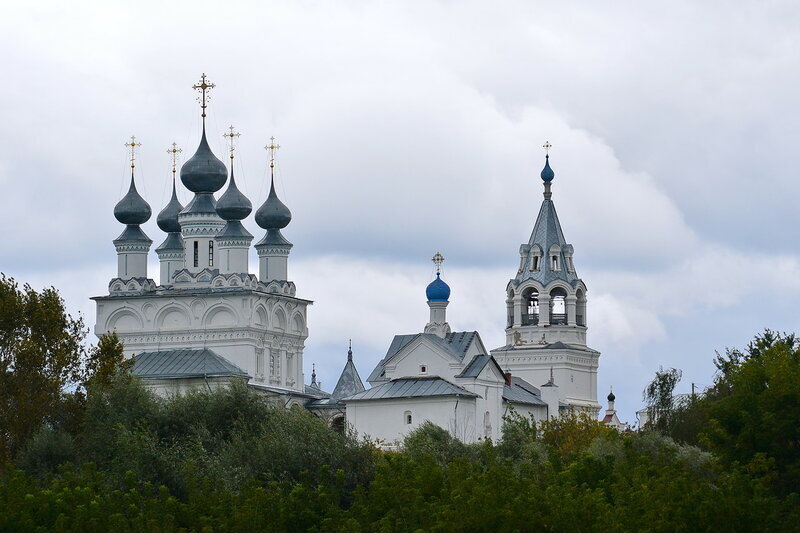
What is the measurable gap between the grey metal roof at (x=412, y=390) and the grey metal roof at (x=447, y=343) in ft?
3.37

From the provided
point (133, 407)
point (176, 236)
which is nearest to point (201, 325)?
point (176, 236)

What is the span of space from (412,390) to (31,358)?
18.2 meters

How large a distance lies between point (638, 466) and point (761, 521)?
14.1ft

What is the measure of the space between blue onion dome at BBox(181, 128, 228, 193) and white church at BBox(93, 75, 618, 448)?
1.1 inches

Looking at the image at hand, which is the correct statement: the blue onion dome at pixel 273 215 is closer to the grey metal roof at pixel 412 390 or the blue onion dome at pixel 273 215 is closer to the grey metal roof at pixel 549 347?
the grey metal roof at pixel 412 390

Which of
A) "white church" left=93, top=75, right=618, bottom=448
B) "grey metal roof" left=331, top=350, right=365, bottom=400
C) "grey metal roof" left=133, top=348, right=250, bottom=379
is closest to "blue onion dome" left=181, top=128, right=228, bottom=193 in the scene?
"white church" left=93, top=75, right=618, bottom=448

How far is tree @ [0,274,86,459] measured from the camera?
1768 inches

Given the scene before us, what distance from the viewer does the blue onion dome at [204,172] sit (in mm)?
65875

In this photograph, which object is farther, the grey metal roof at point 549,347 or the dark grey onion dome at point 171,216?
the grey metal roof at point 549,347

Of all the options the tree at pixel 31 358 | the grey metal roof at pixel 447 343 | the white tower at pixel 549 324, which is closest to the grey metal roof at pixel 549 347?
the white tower at pixel 549 324

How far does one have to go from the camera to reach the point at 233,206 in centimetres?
6469

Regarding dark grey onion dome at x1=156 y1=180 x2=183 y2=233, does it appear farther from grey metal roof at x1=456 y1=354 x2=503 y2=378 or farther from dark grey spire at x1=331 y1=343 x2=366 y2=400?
grey metal roof at x1=456 y1=354 x2=503 y2=378

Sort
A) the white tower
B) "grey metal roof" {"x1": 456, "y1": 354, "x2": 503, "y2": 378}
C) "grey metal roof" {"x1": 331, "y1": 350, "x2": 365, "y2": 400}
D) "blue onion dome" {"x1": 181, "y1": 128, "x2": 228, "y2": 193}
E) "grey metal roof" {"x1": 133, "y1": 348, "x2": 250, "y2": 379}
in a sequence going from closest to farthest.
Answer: "grey metal roof" {"x1": 456, "y1": 354, "x2": 503, "y2": 378} < "grey metal roof" {"x1": 133, "y1": 348, "x2": 250, "y2": 379} < "blue onion dome" {"x1": 181, "y1": 128, "x2": 228, "y2": 193} < "grey metal roof" {"x1": 331, "y1": 350, "x2": 365, "y2": 400} < the white tower

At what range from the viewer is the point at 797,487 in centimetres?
3747
